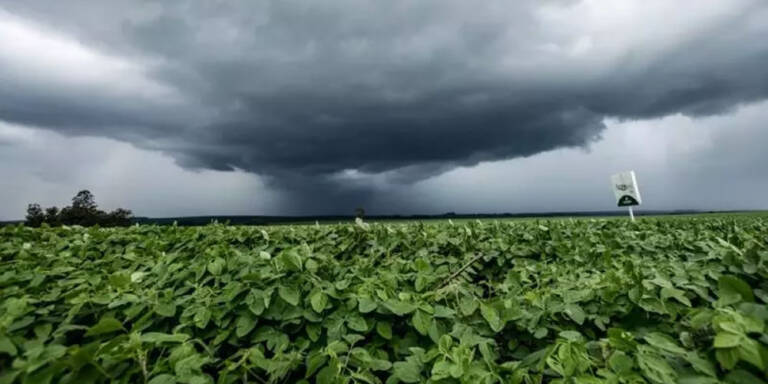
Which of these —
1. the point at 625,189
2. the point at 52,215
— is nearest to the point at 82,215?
the point at 52,215

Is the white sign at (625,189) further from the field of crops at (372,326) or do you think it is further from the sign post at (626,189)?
the field of crops at (372,326)

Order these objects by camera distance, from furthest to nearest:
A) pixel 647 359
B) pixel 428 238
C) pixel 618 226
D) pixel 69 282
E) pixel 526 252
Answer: pixel 618 226 → pixel 428 238 → pixel 526 252 → pixel 69 282 → pixel 647 359

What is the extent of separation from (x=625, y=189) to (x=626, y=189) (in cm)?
3

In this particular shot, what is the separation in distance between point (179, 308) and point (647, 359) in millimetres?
1942

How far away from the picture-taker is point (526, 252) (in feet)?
14.5

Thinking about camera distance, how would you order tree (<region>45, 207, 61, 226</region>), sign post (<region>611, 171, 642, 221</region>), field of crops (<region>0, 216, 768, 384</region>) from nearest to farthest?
field of crops (<region>0, 216, 768, 384</region>)
sign post (<region>611, 171, 642, 221</region>)
tree (<region>45, 207, 61, 226</region>)

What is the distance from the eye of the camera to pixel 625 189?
11922 millimetres

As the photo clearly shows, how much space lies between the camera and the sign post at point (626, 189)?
11.7 meters

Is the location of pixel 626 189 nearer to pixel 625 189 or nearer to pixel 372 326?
pixel 625 189

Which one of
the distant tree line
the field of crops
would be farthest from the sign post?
the distant tree line

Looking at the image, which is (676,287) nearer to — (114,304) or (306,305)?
(306,305)

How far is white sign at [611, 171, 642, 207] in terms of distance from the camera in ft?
38.4

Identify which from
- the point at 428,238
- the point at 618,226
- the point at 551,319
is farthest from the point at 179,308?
the point at 618,226

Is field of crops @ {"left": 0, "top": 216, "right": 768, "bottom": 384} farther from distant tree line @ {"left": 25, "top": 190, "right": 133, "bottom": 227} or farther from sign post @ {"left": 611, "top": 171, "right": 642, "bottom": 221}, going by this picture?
distant tree line @ {"left": 25, "top": 190, "right": 133, "bottom": 227}
